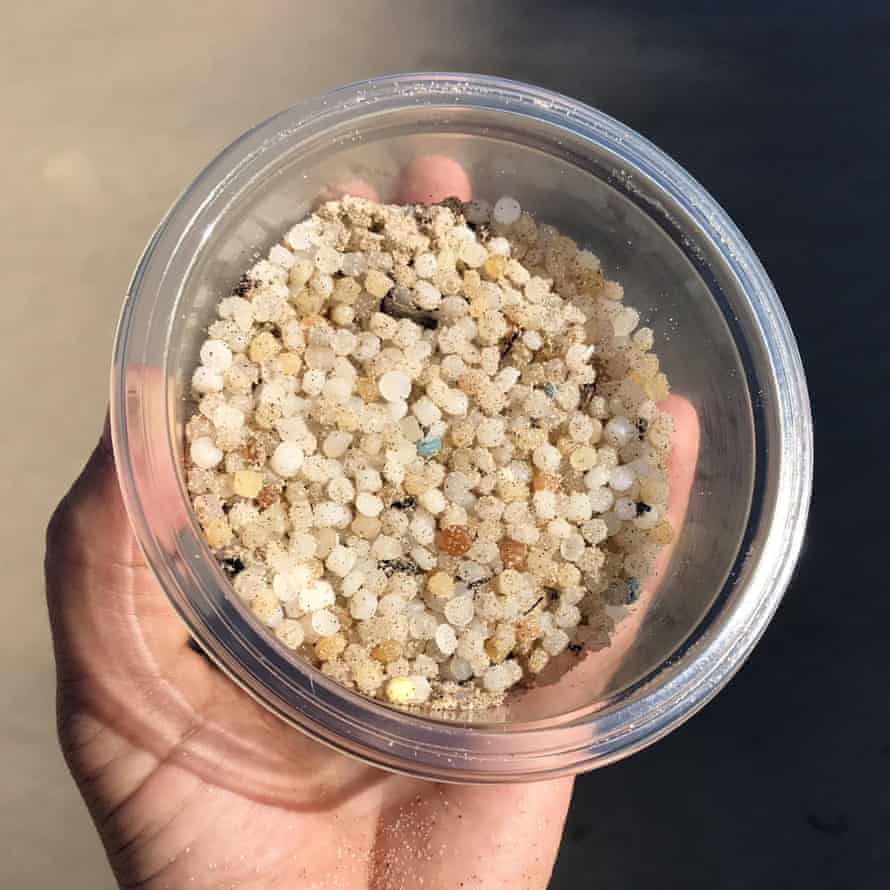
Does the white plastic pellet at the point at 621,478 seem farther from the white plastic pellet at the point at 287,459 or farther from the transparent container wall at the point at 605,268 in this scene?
the white plastic pellet at the point at 287,459

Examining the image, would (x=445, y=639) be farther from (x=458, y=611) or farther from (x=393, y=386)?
(x=393, y=386)

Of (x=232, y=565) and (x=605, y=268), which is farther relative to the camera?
(x=605, y=268)

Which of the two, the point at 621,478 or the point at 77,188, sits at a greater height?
the point at 77,188

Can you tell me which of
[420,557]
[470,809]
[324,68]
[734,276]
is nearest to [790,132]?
[734,276]

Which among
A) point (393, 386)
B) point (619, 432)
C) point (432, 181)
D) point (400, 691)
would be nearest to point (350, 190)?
point (432, 181)

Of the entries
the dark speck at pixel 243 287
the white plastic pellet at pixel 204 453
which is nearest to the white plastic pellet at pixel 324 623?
the white plastic pellet at pixel 204 453

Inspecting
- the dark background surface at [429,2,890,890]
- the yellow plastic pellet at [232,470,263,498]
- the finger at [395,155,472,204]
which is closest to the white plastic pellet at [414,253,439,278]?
the finger at [395,155,472,204]

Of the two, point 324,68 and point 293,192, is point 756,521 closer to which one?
→ point 293,192
